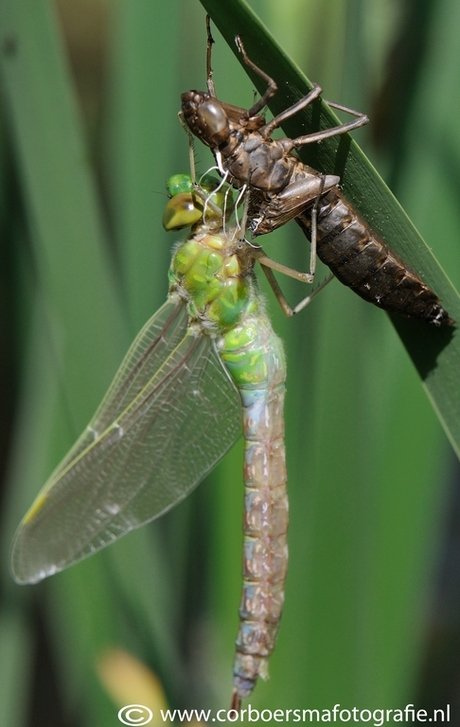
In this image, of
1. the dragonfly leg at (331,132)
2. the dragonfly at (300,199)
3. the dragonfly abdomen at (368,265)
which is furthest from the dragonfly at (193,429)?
the dragonfly leg at (331,132)

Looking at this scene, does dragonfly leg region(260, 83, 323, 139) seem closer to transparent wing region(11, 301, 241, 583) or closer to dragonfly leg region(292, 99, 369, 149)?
dragonfly leg region(292, 99, 369, 149)

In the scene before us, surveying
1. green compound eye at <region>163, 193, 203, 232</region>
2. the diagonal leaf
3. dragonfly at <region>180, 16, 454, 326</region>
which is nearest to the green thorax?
green compound eye at <region>163, 193, 203, 232</region>

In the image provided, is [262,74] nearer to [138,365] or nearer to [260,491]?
[138,365]

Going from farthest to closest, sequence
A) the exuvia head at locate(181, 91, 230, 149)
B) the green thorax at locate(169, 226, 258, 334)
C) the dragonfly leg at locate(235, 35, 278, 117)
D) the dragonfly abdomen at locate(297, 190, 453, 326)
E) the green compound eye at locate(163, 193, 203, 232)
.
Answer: the green thorax at locate(169, 226, 258, 334) < the green compound eye at locate(163, 193, 203, 232) < the exuvia head at locate(181, 91, 230, 149) < the dragonfly abdomen at locate(297, 190, 453, 326) < the dragonfly leg at locate(235, 35, 278, 117)

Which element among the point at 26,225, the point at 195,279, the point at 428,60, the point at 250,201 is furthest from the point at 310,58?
the point at 26,225

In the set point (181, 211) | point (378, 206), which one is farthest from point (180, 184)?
point (378, 206)

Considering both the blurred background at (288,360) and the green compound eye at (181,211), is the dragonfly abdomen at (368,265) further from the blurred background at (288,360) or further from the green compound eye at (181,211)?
the green compound eye at (181,211)
